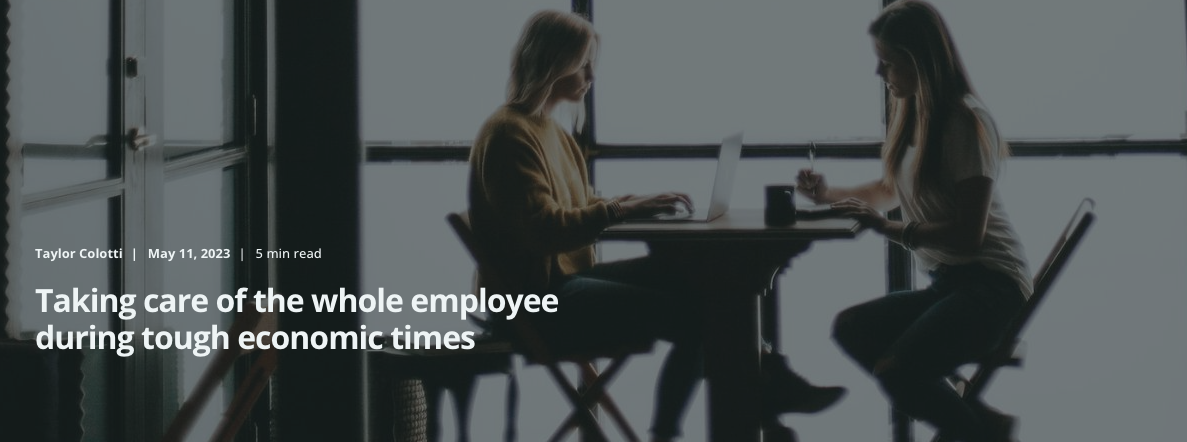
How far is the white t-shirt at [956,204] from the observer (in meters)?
2.36

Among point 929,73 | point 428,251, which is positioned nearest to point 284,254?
point 428,251

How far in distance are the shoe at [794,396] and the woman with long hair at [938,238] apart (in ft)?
0.42

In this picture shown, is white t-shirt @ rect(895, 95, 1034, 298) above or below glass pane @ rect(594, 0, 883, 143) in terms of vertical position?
below

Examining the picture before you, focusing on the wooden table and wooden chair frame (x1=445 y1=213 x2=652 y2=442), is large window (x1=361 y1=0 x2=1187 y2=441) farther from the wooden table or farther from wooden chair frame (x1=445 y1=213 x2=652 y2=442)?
the wooden table

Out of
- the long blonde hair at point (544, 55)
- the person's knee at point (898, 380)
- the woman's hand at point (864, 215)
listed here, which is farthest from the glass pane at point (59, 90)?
the person's knee at point (898, 380)

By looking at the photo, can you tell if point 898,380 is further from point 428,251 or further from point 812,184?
point 428,251

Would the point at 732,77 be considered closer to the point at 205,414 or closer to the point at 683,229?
the point at 683,229

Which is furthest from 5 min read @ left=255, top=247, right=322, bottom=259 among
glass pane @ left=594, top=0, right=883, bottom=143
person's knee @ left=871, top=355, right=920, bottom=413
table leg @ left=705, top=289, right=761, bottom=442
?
person's knee @ left=871, top=355, right=920, bottom=413

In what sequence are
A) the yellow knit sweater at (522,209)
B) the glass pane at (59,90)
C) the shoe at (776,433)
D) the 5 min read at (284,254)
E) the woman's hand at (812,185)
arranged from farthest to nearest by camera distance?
the 5 min read at (284,254), the woman's hand at (812,185), the shoe at (776,433), the yellow knit sweater at (522,209), the glass pane at (59,90)

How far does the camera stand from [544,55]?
2.64m

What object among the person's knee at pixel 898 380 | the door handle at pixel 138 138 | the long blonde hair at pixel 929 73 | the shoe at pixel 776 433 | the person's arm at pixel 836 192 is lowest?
the shoe at pixel 776 433

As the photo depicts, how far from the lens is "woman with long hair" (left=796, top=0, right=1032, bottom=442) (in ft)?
7.66

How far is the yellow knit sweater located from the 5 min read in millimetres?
758

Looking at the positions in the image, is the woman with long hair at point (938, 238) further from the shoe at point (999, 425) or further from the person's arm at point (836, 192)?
the person's arm at point (836, 192)
